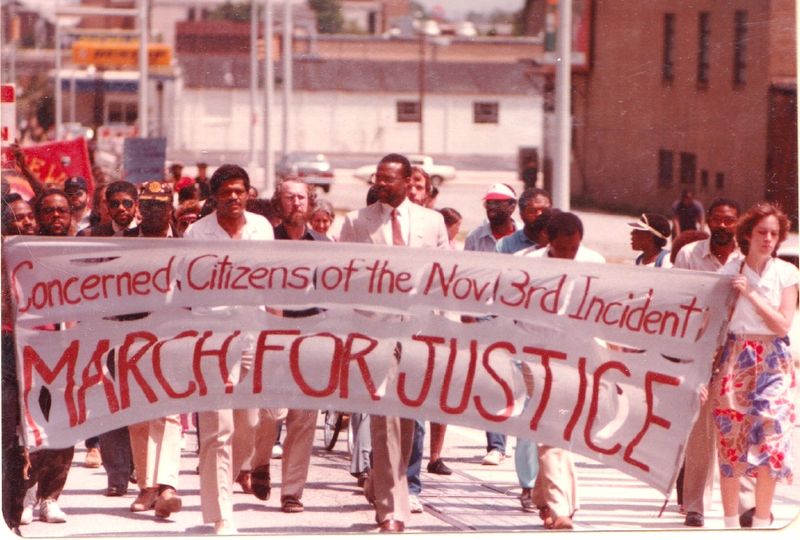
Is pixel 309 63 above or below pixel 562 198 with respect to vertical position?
above

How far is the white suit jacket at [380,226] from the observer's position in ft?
21.1

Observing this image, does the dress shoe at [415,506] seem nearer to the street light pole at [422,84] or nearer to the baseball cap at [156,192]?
the street light pole at [422,84]

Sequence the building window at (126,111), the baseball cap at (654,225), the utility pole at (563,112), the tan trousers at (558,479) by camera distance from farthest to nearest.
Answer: the building window at (126,111) → the baseball cap at (654,225) → the utility pole at (563,112) → the tan trousers at (558,479)

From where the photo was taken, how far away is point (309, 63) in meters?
6.60

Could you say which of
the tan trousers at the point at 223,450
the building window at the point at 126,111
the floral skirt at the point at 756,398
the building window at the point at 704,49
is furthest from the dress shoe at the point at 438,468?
the building window at the point at 126,111

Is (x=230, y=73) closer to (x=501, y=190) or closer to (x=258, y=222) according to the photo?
(x=258, y=222)

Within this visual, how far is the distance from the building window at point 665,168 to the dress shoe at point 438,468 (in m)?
1.48

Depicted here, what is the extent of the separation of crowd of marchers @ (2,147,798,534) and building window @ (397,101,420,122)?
299 millimetres

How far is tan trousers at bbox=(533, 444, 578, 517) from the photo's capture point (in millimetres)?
6121

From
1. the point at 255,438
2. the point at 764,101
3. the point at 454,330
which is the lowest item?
the point at 255,438

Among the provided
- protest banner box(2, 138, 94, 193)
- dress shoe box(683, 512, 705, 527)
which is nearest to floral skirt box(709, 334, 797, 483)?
dress shoe box(683, 512, 705, 527)

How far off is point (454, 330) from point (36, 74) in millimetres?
1972

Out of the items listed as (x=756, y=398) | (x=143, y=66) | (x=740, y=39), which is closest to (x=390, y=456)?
(x=756, y=398)

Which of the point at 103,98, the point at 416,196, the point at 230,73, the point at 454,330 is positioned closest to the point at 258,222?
the point at 230,73
